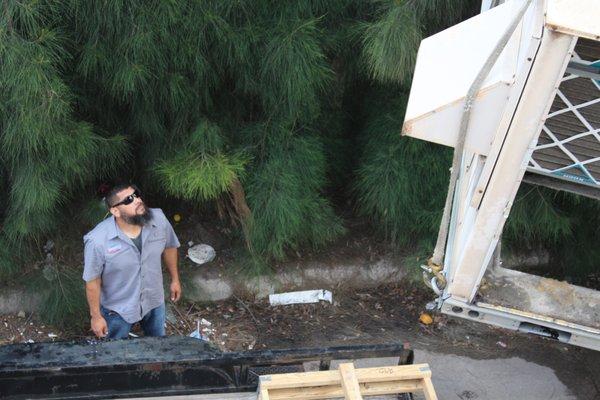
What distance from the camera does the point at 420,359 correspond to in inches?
183

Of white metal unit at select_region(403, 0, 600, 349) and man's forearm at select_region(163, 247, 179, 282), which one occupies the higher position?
white metal unit at select_region(403, 0, 600, 349)

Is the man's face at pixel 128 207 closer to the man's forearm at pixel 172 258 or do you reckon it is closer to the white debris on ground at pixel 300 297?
the man's forearm at pixel 172 258

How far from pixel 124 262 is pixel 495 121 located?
1.98 m

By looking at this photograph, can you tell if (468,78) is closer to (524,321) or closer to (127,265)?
(524,321)

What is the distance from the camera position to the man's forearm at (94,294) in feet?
11.8

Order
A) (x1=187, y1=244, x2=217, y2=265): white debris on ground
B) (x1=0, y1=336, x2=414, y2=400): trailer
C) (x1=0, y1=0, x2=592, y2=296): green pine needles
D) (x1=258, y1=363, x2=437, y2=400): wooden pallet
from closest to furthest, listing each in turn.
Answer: (x1=258, y1=363, x2=437, y2=400): wooden pallet < (x1=0, y1=336, x2=414, y2=400): trailer < (x1=0, y1=0, x2=592, y2=296): green pine needles < (x1=187, y1=244, x2=217, y2=265): white debris on ground

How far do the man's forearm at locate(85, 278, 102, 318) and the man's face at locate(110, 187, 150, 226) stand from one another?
0.36m

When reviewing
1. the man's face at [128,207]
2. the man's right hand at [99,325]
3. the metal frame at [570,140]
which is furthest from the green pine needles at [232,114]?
the metal frame at [570,140]

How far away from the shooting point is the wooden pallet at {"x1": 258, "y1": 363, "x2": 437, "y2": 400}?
2.85 m

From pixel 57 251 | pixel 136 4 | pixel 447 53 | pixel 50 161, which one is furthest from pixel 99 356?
pixel 447 53

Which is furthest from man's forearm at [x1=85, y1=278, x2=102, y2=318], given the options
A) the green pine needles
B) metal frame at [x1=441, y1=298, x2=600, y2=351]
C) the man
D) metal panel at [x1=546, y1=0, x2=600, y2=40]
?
metal panel at [x1=546, y1=0, x2=600, y2=40]

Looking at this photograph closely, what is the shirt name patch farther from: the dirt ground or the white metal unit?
the white metal unit

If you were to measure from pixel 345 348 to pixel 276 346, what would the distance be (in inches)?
61.0

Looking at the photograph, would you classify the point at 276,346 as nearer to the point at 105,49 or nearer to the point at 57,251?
the point at 57,251
